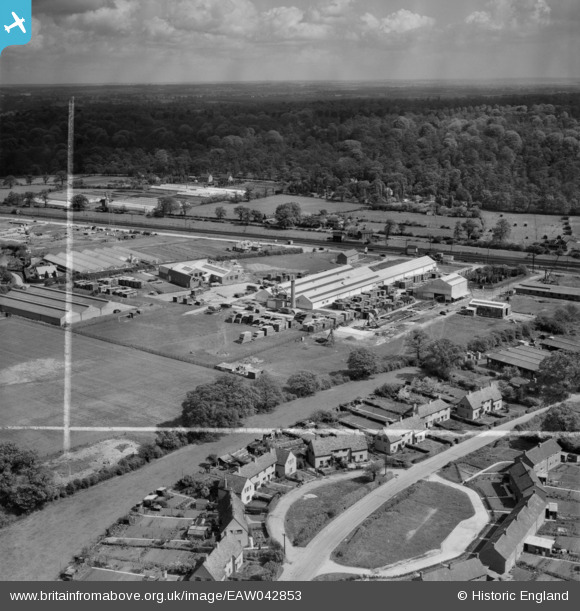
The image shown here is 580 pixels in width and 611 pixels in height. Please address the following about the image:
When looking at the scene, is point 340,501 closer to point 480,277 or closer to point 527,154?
point 480,277

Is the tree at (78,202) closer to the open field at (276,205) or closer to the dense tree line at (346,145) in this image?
the dense tree line at (346,145)

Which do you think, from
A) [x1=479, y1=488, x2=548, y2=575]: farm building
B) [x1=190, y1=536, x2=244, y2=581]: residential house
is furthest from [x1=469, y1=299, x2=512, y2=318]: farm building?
[x1=190, y1=536, x2=244, y2=581]: residential house

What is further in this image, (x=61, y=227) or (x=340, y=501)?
(x=61, y=227)

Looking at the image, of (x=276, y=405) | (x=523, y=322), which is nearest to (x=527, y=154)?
(x=523, y=322)

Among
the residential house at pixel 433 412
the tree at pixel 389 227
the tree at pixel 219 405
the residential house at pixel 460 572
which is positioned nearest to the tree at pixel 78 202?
the tree at pixel 389 227

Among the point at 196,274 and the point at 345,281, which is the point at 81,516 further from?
the point at 196,274
